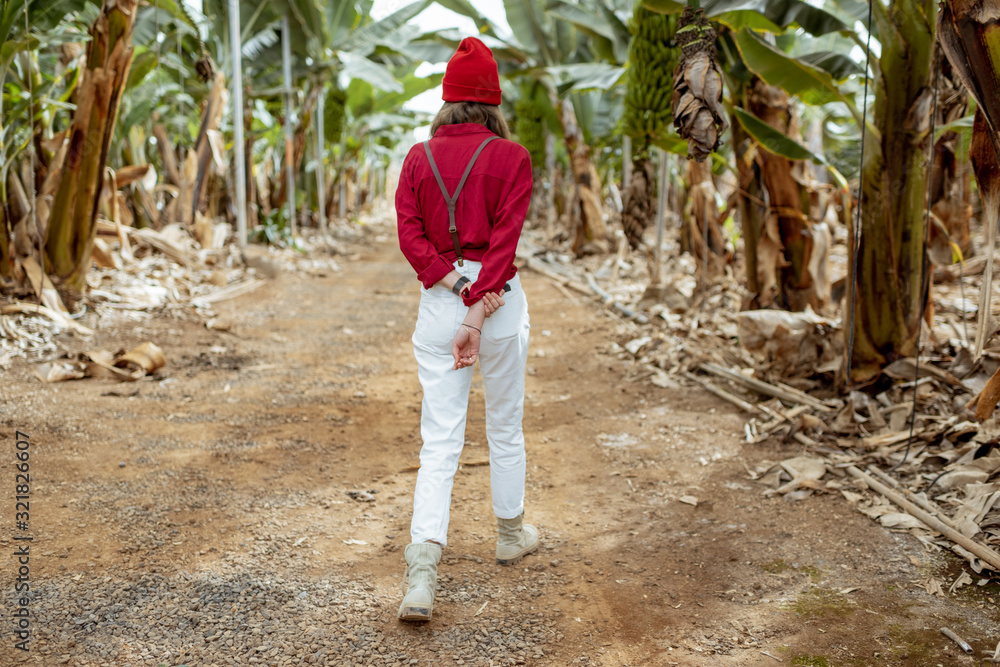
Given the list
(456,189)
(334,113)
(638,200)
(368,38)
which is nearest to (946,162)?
(638,200)

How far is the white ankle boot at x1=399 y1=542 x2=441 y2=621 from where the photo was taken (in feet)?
7.43

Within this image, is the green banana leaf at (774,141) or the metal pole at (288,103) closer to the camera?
the green banana leaf at (774,141)

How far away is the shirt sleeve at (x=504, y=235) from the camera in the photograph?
7.68 feet

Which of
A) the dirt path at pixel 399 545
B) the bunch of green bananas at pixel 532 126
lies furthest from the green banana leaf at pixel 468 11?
the dirt path at pixel 399 545

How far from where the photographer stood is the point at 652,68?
5.51 m

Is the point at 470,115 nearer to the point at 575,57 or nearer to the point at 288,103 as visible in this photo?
the point at 575,57

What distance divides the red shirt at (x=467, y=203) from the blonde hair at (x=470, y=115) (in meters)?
0.03

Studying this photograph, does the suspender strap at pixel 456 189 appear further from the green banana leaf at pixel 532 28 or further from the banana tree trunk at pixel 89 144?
the green banana leaf at pixel 532 28

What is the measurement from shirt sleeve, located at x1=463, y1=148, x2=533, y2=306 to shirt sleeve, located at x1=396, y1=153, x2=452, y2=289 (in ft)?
0.42

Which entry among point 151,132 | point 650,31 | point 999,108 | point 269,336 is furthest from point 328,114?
point 999,108

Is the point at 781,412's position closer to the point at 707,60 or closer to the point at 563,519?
the point at 563,519

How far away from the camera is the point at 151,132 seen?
1249cm

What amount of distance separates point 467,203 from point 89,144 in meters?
4.62

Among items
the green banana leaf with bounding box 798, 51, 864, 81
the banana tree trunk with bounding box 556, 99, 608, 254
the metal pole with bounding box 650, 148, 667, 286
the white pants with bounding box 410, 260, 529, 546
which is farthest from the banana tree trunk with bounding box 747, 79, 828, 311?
the banana tree trunk with bounding box 556, 99, 608, 254
